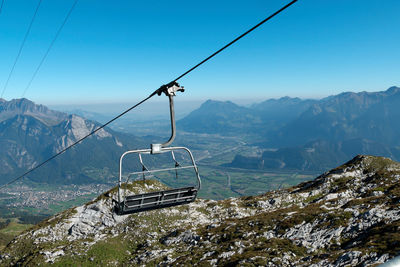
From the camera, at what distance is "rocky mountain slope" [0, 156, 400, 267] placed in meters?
32.5

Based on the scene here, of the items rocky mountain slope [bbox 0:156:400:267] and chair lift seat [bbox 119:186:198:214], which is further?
rocky mountain slope [bbox 0:156:400:267]

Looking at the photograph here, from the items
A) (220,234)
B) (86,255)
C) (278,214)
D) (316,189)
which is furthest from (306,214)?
(86,255)

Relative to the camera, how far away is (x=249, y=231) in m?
44.1

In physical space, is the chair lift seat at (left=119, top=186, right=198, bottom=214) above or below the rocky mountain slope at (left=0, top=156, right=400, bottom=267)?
above

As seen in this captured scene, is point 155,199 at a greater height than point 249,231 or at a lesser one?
greater

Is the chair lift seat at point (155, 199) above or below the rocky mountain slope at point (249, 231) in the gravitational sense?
above

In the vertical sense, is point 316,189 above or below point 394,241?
below

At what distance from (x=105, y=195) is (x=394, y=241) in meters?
59.3

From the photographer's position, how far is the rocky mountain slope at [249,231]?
32.5 metres

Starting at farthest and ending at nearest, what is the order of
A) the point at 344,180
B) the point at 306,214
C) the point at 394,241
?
the point at 344,180
the point at 306,214
the point at 394,241

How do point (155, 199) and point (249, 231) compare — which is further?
point (249, 231)

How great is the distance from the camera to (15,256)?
173 ft

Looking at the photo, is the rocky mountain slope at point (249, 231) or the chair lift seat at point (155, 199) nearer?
the chair lift seat at point (155, 199)

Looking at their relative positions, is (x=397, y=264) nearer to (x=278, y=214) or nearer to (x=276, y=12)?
(x=276, y=12)
